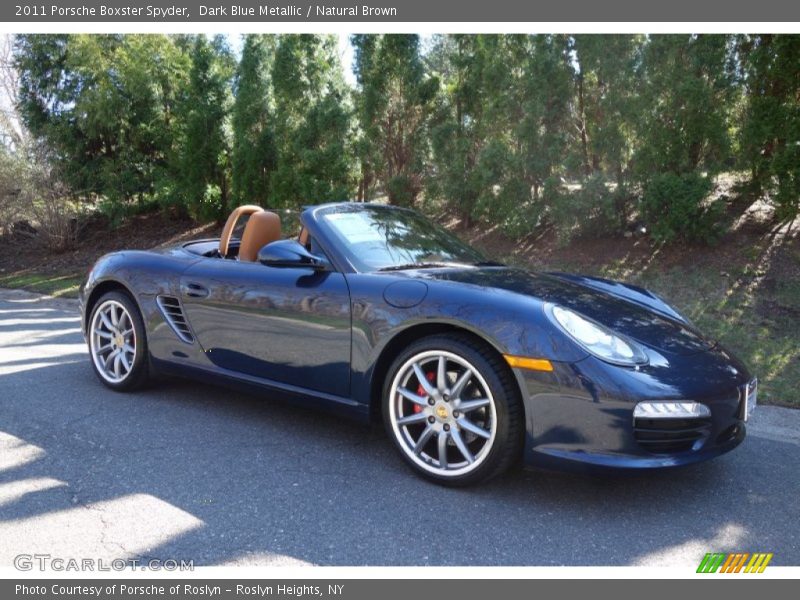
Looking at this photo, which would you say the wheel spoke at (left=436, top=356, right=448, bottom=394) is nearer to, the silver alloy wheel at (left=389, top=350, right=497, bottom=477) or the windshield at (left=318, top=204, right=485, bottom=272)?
the silver alloy wheel at (left=389, top=350, right=497, bottom=477)

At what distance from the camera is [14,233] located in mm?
15453

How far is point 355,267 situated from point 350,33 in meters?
7.85

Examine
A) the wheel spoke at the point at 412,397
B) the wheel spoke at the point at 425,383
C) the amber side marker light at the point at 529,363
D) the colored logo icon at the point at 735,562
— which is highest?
the amber side marker light at the point at 529,363

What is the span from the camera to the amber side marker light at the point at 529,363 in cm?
300

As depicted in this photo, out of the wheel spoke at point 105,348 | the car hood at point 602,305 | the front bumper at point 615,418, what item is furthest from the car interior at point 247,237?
the front bumper at point 615,418

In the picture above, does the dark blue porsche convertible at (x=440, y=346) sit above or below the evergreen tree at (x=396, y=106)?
below

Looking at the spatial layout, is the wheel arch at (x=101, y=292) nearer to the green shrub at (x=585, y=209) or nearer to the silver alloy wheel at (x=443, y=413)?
the silver alloy wheel at (x=443, y=413)

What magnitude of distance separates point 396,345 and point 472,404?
0.51 metres

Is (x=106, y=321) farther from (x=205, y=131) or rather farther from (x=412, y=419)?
(x=205, y=131)

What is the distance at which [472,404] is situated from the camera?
3205mm

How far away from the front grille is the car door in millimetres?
1444

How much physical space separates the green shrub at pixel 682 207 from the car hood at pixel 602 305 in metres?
3.92

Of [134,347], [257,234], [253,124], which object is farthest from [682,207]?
[253,124]
